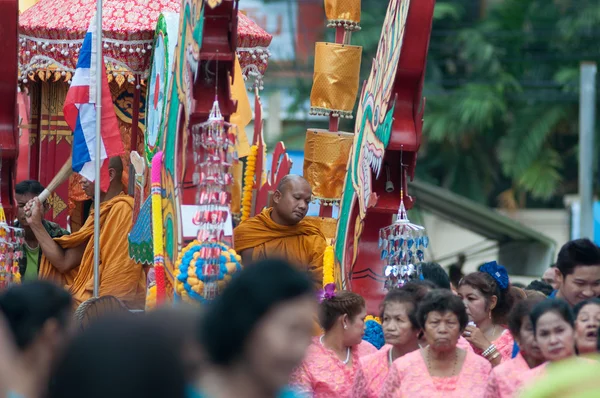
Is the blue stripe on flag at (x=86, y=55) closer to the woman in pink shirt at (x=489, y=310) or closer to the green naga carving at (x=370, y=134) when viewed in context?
the green naga carving at (x=370, y=134)

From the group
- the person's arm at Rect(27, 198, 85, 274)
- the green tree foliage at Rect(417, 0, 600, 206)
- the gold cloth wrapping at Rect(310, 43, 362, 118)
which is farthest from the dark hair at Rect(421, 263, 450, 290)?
the green tree foliage at Rect(417, 0, 600, 206)

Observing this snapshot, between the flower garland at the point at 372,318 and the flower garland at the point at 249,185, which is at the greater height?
the flower garland at the point at 249,185

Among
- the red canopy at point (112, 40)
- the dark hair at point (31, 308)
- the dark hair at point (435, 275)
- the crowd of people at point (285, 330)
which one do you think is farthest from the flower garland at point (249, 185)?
the dark hair at point (31, 308)

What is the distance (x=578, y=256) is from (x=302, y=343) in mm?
3604

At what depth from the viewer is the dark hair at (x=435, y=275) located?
6824mm

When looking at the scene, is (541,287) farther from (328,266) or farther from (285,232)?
(285,232)

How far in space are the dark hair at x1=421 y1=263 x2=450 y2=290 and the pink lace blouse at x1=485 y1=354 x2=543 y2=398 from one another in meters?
1.64

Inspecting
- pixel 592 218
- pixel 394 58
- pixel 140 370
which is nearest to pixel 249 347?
pixel 140 370

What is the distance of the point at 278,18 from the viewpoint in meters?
28.2

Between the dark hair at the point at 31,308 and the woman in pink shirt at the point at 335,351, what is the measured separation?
2.44 m

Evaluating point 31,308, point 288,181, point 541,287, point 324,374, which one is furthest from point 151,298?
point 31,308

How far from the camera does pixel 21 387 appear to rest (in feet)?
10.3

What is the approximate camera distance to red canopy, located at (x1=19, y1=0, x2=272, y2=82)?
30.6ft

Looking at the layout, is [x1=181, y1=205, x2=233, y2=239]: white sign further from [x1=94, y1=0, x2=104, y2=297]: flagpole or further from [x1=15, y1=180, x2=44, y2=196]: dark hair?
[x1=15, y1=180, x2=44, y2=196]: dark hair
